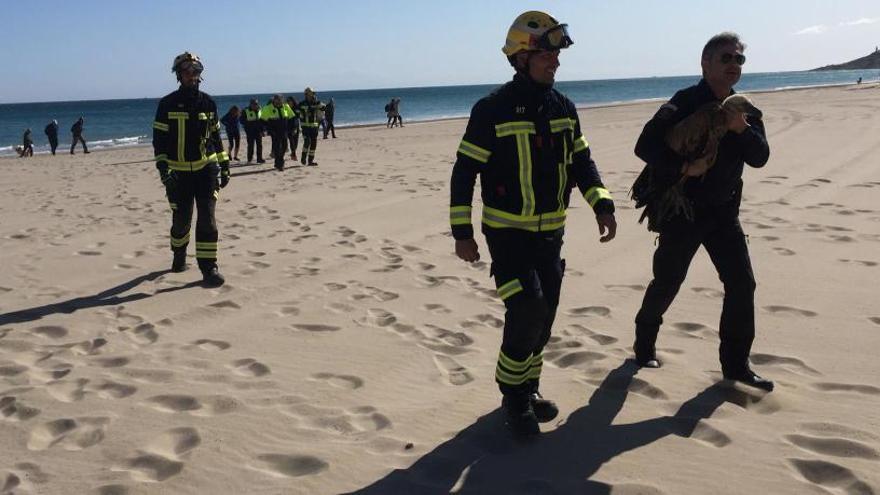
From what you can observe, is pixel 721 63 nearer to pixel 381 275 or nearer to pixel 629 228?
pixel 381 275

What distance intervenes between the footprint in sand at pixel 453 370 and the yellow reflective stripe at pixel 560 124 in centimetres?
160

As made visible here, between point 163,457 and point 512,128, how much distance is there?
2.25 m

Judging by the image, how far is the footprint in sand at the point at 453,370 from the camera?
4355mm

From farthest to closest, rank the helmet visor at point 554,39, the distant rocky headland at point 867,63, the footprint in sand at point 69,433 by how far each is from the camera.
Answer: the distant rocky headland at point 867,63, the footprint in sand at point 69,433, the helmet visor at point 554,39

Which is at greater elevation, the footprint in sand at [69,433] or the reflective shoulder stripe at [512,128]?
the reflective shoulder stripe at [512,128]

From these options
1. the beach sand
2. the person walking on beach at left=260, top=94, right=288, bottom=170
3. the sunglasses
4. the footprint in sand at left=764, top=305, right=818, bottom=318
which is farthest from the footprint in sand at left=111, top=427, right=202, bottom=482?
the person walking on beach at left=260, top=94, right=288, bottom=170

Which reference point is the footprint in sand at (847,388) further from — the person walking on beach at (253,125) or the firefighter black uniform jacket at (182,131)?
the person walking on beach at (253,125)

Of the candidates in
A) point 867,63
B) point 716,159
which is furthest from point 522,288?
point 867,63

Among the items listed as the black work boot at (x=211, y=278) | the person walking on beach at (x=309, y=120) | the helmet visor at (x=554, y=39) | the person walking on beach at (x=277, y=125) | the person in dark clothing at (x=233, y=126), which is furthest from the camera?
the person in dark clothing at (x=233, y=126)

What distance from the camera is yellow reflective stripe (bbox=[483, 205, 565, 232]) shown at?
11.5 ft

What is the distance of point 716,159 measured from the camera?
3832 millimetres

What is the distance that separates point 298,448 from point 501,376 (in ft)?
3.41

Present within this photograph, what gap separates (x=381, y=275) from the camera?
674 centimetres

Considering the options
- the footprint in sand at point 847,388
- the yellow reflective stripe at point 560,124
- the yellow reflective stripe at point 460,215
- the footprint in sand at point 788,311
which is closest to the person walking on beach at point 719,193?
the footprint in sand at point 847,388
